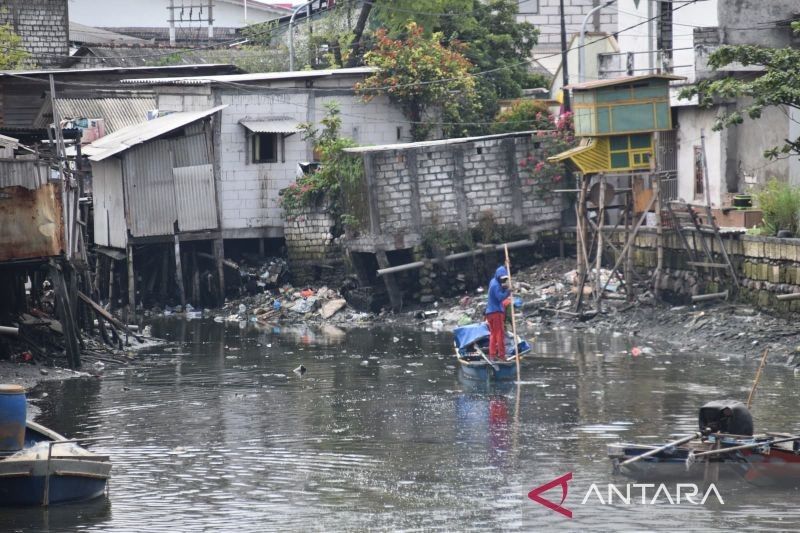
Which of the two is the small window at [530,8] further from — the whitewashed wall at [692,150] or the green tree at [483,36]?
the whitewashed wall at [692,150]

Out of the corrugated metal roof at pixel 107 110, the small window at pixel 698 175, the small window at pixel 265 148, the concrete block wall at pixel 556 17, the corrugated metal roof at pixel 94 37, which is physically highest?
the corrugated metal roof at pixel 94 37

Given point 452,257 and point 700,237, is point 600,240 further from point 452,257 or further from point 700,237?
point 452,257

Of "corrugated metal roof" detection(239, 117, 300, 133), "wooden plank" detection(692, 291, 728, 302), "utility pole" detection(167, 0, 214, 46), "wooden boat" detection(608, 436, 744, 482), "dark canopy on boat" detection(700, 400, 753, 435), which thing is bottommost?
"wooden boat" detection(608, 436, 744, 482)

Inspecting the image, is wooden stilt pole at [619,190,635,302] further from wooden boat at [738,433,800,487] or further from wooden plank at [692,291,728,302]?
wooden boat at [738,433,800,487]

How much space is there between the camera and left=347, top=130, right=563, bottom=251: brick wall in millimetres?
29688

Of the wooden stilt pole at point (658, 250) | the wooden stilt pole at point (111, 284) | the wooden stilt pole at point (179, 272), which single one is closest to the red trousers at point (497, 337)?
the wooden stilt pole at point (658, 250)

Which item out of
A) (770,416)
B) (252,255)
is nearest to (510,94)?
(252,255)

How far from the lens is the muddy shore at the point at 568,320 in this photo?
21.6 meters

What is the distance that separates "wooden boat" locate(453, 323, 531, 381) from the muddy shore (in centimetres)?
210

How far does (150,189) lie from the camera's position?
30969 mm

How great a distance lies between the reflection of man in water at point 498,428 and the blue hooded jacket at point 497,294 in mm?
1597

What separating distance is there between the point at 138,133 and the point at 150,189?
4.34 feet

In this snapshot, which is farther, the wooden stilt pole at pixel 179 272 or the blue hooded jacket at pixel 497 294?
the wooden stilt pole at pixel 179 272

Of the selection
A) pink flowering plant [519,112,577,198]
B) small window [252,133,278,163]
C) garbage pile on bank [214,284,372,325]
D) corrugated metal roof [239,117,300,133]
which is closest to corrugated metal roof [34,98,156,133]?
corrugated metal roof [239,117,300,133]
